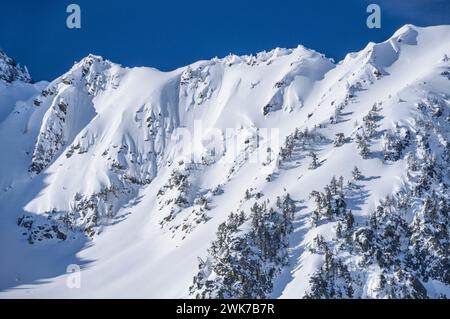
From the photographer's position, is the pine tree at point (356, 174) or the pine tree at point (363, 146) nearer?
the pine tree at point (356, 174)

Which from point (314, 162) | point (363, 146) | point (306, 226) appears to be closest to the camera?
point (306, 226)

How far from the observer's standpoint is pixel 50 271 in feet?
A: 575

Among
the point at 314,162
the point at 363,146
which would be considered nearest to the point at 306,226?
the point at 314,162

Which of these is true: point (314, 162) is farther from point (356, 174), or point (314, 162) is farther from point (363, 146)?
point (356, 174)

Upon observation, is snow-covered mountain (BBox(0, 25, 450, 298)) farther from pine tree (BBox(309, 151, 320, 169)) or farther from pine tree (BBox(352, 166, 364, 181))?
pine tree (BBox(309, 151, 320, 169))

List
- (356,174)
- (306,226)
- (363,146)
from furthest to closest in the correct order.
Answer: (363,146) < (356,174) < (306,226)

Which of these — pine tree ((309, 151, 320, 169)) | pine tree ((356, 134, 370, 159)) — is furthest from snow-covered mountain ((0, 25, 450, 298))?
pine tree ((309, 151, 320, 169))

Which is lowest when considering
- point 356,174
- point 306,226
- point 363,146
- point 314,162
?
point 306,226

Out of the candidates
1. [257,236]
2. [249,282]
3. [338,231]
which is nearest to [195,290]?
[249,282]

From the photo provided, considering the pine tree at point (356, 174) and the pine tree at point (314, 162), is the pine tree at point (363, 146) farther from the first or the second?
the pine tree at point (314, 162)

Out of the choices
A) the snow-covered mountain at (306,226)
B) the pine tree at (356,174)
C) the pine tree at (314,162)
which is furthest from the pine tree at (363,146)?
the pine tree at (314,162)
